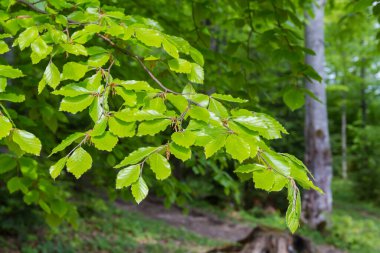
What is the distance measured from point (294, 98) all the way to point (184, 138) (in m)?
1.45

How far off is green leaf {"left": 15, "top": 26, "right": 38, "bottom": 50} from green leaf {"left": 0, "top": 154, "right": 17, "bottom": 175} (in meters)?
1.05

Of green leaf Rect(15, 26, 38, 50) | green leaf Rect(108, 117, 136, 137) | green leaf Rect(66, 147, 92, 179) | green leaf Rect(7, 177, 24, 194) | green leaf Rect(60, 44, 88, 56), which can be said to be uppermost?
green leaf Rect(15, 26, 38, 50)

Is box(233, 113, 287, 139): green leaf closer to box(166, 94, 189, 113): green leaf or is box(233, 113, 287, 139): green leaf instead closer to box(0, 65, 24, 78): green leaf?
box(166, 94, 189, 113): green leaf

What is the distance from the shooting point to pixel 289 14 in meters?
2.69

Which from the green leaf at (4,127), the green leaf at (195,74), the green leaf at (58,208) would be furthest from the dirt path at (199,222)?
the green leaf at (4,127)

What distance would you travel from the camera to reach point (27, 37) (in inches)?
55.9

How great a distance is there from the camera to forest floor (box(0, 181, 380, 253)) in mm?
6289

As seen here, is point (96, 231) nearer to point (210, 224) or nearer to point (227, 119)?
point (210, 224)

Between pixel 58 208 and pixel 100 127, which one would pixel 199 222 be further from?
pixel 100 127

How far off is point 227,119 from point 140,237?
7.20 m

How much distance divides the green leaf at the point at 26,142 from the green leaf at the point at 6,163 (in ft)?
3.40

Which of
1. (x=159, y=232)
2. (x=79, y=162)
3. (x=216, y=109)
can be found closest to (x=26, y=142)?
(x=79, y=162)

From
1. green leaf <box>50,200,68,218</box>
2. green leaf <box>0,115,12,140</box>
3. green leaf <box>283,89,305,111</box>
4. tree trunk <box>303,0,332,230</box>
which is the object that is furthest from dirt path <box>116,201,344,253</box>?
green leaf <box>0,115,12,140</box>

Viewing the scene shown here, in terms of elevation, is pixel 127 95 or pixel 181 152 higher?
pixel 127 95
